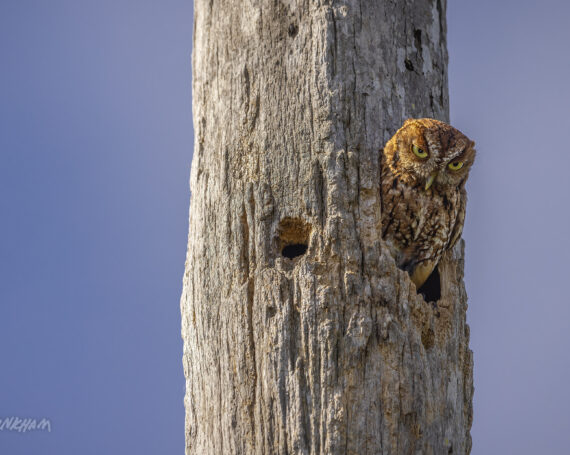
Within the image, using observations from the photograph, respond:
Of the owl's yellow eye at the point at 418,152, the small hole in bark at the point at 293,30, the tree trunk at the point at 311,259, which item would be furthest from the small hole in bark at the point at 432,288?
the small hole in bark at the point at 293,30

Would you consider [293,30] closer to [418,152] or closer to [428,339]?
[418,152]


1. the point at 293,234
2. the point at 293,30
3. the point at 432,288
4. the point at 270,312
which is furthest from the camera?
the point at 432,288

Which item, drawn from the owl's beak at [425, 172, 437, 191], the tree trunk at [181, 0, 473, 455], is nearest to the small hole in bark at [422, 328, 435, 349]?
the tree trunk at [181, 0, 473, 455]

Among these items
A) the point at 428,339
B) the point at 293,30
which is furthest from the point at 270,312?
the point at 293,30

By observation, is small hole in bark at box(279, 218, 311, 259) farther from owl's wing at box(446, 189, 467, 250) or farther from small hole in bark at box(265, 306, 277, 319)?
owl's wing at box(446, 189, 467, 250)

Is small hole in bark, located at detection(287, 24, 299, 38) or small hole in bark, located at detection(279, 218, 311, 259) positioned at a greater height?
small hole in bark, located at detection(287, 24, 299, 38)

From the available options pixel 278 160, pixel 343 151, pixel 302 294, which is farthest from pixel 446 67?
pixel 302 294
